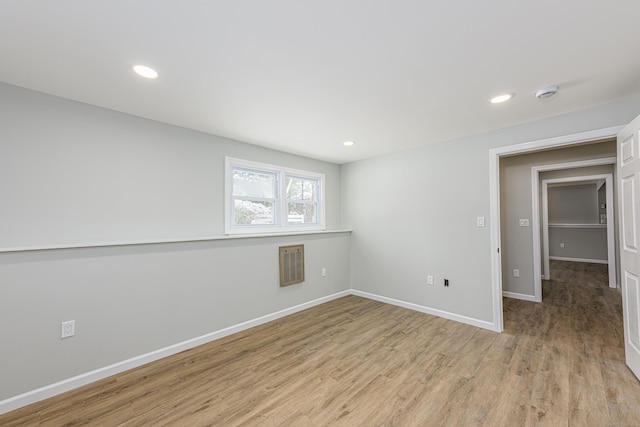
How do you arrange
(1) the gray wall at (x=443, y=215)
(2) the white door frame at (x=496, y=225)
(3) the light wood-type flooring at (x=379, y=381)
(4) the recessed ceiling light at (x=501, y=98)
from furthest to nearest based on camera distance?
(1) the gray wall at (x=443, y=215), (2) the white door frame at (x=496, y=225), (4) the recessed ceiling light at (x=501, y=98), (3) the light wood-type flooring at (x=379, y=381)

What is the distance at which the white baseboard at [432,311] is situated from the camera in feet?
10.4

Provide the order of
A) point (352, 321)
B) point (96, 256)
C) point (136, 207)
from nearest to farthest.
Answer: point (96, 256)
point (136, 207)
point (352, 321)

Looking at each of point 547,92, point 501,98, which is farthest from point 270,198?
point 547,92

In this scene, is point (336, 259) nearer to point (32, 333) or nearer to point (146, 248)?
point (146, 248)

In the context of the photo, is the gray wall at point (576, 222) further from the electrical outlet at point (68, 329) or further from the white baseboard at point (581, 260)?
Answer: the electrical outlet at point (68, 329)

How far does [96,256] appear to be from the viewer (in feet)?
7.30

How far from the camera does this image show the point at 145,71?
6.14 ft

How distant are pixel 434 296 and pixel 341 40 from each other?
3.31m

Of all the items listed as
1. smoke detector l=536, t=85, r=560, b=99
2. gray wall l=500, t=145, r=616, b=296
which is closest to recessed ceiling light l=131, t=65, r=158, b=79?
smoke detector l=536, t=85, r=560, b=99

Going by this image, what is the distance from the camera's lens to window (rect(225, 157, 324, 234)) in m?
3.48

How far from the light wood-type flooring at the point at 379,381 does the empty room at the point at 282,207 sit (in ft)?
0.07

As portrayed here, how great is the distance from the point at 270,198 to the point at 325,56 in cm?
245

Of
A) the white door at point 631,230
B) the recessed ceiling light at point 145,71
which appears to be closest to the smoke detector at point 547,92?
the white door at point 631,230

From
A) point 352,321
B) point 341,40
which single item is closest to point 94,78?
point 341,40
